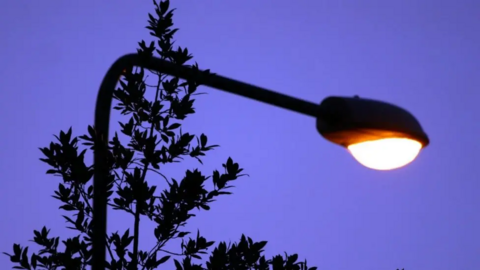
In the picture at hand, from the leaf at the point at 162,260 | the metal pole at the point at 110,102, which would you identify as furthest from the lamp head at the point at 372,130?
the leaf at the point at 162,260

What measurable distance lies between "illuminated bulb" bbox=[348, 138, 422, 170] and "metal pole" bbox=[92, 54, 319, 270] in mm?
377

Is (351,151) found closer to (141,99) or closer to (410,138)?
(410,138)

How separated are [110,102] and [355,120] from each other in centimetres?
141

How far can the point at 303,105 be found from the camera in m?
3.53

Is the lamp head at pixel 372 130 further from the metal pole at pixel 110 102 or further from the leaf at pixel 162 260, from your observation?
the leaf at pixel 162 260

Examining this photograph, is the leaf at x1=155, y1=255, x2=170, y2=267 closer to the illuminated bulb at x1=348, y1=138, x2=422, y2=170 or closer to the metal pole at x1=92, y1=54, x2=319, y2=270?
the metal pole at x1=92, y1=54, x2=319, y2=270

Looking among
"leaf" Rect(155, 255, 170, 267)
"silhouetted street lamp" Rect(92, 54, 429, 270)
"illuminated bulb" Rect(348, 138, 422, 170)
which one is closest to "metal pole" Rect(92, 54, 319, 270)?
"silhouetted street lamp" Rect(92, 54, 429, 270)

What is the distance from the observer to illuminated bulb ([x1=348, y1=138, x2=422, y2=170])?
354 cm

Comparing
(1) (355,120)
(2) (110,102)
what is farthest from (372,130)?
(2) (110,102)

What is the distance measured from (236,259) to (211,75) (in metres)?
1.90

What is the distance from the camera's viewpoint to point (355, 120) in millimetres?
3441

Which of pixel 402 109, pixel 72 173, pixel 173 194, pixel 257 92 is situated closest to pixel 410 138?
pixel 402 109

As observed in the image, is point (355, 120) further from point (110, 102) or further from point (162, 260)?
point (162, 260)

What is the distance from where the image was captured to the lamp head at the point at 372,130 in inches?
136
